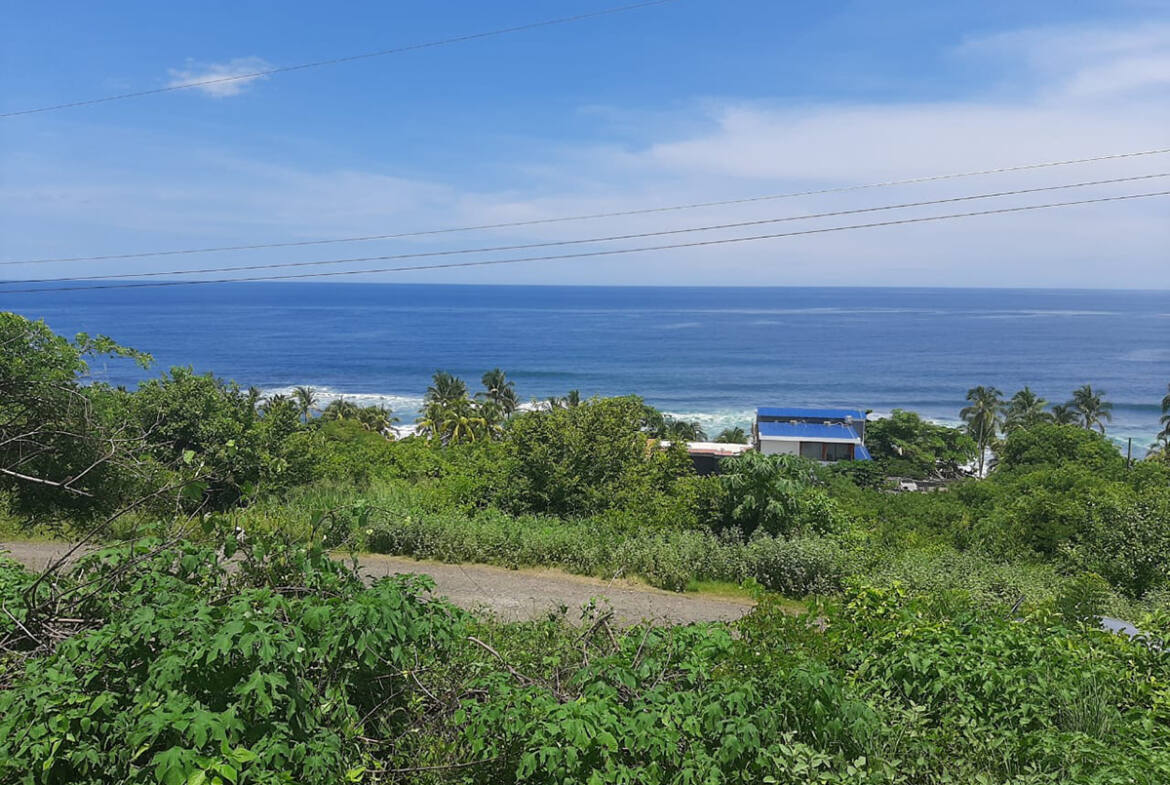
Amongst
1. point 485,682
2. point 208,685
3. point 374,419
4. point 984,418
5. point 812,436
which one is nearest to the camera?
point 208,685

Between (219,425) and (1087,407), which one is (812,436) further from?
(219,425)

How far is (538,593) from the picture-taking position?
873 centimetres

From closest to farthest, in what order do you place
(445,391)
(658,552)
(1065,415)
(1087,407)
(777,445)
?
(658,552)
(777,445)
(445,391)
(1065,415)
(1087,407)

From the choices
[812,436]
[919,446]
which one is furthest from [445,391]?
[919,446]

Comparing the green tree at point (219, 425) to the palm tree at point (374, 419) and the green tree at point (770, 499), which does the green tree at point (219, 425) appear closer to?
the green tree at point (770, 499)

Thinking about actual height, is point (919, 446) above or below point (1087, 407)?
below

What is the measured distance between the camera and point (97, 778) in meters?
3.03

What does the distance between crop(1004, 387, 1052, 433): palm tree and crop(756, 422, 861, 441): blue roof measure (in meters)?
16.0

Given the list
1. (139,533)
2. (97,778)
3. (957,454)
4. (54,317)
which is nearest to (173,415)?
(139,533)

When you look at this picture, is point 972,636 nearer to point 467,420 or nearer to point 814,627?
point 814,627

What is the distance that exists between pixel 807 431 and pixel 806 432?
359 millimetres

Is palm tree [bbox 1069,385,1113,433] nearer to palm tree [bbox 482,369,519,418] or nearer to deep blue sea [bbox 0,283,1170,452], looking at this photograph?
deep blue sea [bbox 0,283,1170,452]

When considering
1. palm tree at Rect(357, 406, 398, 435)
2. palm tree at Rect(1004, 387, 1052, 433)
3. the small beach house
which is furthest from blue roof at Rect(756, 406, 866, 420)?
palm tree at Rect(357, 406, 398, 435)

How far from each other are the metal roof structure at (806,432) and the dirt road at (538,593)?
Result: 41.3 m
